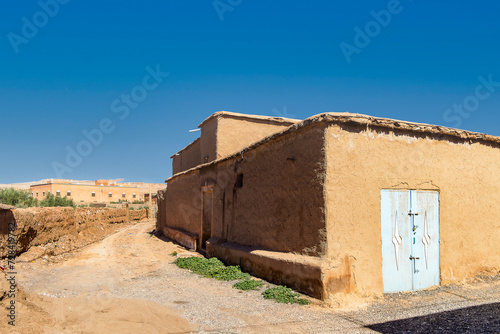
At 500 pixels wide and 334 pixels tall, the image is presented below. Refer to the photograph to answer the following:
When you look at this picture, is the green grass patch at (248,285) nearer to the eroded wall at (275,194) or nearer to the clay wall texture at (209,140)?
the eroded wall at (275,194)

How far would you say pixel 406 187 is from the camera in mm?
7141

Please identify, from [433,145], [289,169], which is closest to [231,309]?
[289,169]

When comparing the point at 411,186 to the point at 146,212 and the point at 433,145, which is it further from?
the point at 146,212

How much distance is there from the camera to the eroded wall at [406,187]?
6.54m

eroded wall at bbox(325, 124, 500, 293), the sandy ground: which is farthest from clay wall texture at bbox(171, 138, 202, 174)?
eroded wall at bbox(325, 124, 500, 293)

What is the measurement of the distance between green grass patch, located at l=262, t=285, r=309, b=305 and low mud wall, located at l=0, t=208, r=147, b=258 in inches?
254

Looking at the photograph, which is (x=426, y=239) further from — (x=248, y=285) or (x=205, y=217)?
(x=205, y=217)

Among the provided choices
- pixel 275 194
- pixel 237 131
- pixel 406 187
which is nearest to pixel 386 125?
pixel 406 187

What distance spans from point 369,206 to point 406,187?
0.97 m

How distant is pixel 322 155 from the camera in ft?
21.6

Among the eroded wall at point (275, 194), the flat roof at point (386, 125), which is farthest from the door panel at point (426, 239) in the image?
the eroded wall at point (275, 194)

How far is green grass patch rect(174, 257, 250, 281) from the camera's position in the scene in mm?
8625

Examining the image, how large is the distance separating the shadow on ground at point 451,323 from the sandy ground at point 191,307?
3 cm

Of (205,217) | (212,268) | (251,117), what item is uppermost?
(251,117)
